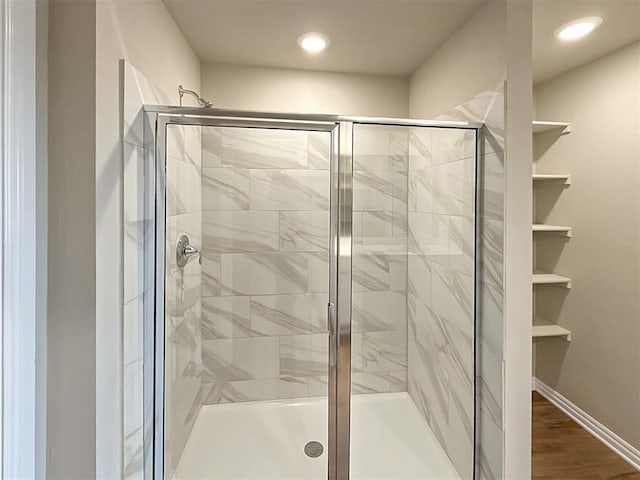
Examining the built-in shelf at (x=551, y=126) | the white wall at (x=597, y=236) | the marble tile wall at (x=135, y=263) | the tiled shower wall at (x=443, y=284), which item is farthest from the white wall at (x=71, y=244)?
the white wall at (x=597, y=236)

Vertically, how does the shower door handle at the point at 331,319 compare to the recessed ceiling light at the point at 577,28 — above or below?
below

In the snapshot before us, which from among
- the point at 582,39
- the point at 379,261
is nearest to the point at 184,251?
the point at 379,261

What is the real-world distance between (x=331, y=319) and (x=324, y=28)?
1404mm

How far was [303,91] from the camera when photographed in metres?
2.57

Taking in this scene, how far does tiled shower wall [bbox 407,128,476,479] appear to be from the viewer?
180 centimetres

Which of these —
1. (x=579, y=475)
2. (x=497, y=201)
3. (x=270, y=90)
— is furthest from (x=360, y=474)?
(x=270, y=90)

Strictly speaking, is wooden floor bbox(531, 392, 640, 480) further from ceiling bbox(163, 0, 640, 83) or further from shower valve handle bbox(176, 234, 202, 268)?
ceiling bbox(163, 0, 640, 83)

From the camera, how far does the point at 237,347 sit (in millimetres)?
1989

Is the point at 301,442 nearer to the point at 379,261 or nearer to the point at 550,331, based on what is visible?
the point at 379,261

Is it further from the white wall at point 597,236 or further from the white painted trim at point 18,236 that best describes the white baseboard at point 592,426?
the white painted trim at point 18,236

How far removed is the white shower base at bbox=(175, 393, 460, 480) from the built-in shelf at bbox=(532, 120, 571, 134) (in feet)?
6.27

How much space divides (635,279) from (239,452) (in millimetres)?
2291

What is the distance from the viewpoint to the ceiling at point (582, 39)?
175 cm

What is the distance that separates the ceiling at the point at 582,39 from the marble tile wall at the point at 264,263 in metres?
1.21
